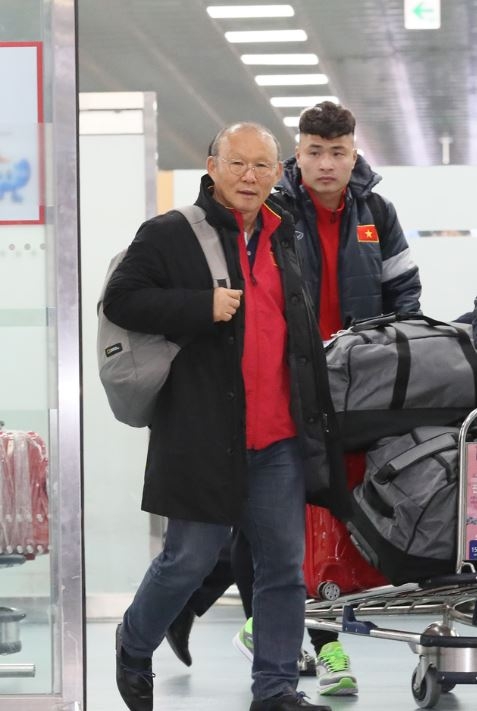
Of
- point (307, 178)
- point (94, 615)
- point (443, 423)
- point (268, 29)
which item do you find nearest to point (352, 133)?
point (307, 178)

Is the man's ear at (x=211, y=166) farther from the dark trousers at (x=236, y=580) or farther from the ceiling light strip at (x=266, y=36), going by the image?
the ceiling light strip at (x=266, y=36)

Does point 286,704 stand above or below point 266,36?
below

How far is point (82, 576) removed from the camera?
12.0 ft

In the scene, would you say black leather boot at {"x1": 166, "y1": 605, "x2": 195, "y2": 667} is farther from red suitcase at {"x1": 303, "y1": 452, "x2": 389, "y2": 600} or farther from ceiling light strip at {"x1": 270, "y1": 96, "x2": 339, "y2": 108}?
ceiling light strip at {"x1": 270, "y1": 96, "x2": 339, "y2": 108}

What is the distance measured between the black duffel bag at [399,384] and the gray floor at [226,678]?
0.94m

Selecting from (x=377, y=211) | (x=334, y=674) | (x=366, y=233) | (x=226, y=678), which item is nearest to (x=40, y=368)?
(x=366, y=233)

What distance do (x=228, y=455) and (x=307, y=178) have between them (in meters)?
1.15

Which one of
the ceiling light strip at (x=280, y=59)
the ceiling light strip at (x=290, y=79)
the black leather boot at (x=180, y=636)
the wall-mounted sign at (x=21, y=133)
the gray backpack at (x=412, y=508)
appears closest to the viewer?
the gray backpack at (x=412, y=508)

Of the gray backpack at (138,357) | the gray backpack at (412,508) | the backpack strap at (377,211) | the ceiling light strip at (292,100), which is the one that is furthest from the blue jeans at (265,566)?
the ceiling light strip at (292,100)

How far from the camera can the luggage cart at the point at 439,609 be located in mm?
3551

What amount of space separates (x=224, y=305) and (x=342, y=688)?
1517mm

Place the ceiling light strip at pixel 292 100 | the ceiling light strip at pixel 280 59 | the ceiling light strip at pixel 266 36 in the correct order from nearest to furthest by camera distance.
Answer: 1. the ceiling light strip at pixel 266 36
2. the ceiling light strip at pixel 280 59
3. the ceiling light strip at pixel 292 100

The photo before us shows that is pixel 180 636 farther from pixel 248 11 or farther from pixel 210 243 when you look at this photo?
pixel 248 11

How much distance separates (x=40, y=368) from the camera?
12.2 ft
